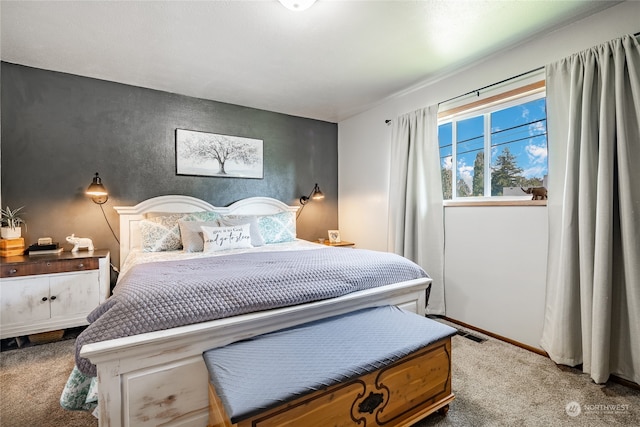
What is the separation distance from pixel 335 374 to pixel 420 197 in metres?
2.23

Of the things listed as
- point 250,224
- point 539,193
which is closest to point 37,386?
point 250,224

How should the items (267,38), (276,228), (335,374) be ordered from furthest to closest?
(276,228), (267,38), (335,374)

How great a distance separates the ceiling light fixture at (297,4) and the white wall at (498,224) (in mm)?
1673

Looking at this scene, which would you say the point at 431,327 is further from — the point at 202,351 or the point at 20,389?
the point at 20,389

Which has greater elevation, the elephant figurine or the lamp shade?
the lamp shade

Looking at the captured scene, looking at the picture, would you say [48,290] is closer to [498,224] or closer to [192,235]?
[192,235]

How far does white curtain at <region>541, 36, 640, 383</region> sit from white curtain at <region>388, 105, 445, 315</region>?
93 cm

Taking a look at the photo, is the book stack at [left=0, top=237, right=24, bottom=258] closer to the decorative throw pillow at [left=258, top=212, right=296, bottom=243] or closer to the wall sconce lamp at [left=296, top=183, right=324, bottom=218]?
the decorative throw pillow at [left=258, top=212, right=296, bottom=243]

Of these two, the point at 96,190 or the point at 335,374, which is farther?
the point at 96,190

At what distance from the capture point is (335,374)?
1.17 m

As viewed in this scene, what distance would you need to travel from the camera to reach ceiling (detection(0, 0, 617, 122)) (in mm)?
1869

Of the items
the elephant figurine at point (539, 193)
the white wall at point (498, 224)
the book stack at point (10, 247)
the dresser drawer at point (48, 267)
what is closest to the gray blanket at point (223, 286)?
the white wall at point (498, 224)

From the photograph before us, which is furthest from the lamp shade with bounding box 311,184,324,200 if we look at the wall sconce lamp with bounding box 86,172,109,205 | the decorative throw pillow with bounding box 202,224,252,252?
the wall sconce lamp with bounding box 86,172,109,205

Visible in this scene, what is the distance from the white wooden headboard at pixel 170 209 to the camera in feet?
9.65
